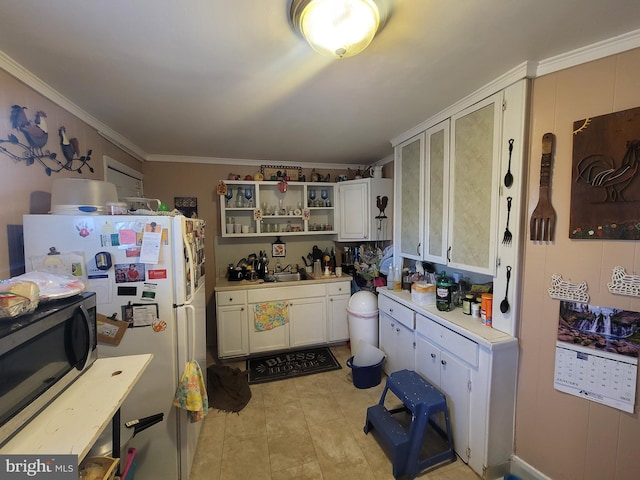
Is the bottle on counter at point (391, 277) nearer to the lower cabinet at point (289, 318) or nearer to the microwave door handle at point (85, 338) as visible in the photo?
the lower cabinet at point (289, 318)

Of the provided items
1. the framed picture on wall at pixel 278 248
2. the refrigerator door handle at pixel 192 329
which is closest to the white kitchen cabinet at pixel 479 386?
the refrigerator door handle at pixel 192 329

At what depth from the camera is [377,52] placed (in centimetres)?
124

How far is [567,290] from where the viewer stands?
53.1 inches

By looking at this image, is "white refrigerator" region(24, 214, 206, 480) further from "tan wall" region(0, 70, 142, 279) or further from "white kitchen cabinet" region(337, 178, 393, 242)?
"white kitchen cabinet" region(337, 178, 393, 242)

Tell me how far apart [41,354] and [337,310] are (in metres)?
2.62

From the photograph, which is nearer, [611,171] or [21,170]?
[611,171]

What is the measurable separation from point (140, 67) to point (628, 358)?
8.84 ft

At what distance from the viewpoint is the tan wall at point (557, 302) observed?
119 cm

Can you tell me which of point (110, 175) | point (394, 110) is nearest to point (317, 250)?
point (394, 110)

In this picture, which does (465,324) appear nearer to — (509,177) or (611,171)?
(509,177)

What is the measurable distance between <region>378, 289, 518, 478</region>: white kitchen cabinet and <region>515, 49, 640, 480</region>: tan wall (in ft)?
0.30

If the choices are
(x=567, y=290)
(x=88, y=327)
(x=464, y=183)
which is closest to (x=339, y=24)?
(x=464, y=183)

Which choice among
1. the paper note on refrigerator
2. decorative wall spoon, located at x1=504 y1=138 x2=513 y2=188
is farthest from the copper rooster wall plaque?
the paper note on refrigerator

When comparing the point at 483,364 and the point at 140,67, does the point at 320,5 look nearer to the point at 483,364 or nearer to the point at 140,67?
the point at 140,67
